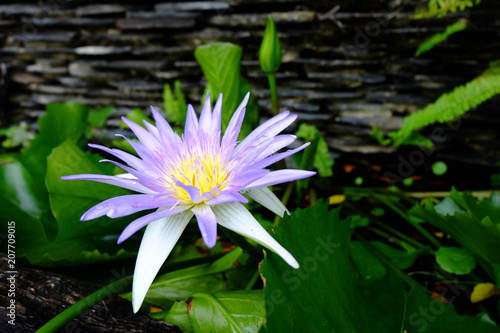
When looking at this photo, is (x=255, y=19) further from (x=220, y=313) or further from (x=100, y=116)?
(x=220, y=313)

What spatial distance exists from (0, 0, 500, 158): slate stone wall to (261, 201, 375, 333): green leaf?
79 centimetres

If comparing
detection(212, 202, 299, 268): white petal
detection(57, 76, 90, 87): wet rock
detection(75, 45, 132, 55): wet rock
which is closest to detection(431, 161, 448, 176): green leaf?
detection(212, 202, 299, 268): white petal

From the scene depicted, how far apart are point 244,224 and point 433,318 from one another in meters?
0.42

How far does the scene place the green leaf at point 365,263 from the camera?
0.74m

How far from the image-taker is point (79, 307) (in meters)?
0.50

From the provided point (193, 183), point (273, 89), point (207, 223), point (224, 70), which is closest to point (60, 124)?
point (224, 70)

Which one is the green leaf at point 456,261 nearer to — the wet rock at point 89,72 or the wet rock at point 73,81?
the wet rock at point 89,72

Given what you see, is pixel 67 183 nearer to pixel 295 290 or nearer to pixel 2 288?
pixel 2 288

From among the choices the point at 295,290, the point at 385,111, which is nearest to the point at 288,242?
the point at 295,290

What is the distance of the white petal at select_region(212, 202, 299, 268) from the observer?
0.40 m

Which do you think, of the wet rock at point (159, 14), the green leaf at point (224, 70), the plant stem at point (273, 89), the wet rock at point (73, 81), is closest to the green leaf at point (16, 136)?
the wet rock at point (73, 81)

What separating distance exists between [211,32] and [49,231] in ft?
2.84

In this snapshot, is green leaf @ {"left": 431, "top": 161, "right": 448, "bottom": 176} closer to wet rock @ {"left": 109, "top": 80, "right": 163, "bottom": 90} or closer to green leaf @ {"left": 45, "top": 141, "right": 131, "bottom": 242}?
green leaf @ {"left": 45, "top": 141, "right": 131, "bottom": 242}

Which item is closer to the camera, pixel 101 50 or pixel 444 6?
pixel 444 6
